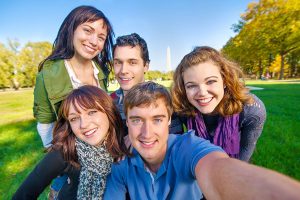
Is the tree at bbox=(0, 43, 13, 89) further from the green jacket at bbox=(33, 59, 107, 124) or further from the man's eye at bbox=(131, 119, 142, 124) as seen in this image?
the man's eye at bbox=(131, 119, 142, 124)

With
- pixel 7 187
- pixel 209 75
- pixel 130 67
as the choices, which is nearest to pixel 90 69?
pixel 130 67

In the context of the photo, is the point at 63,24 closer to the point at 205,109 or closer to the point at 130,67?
the point at 130,67

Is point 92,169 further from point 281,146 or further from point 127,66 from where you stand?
point 281,146

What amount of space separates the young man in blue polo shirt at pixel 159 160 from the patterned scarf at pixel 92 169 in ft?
1.06

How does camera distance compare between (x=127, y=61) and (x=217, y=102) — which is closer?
(x=217, y=102)

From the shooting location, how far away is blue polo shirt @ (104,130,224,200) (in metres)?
1.76

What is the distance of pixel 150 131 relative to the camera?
208 centimetres

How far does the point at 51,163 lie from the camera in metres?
2.32

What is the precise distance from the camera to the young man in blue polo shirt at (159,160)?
154 cm

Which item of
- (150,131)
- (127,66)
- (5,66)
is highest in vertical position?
(5,66)

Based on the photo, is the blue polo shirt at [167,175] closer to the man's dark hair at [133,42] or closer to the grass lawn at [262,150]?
the man's dark hair at [133,42]

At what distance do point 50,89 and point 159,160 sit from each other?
62.6 inches

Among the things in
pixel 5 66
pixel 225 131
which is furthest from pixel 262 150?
pixel 5 66

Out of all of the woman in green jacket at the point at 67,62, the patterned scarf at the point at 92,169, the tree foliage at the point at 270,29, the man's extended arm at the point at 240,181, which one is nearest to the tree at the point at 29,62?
the tree foliage at the point at 270,29
